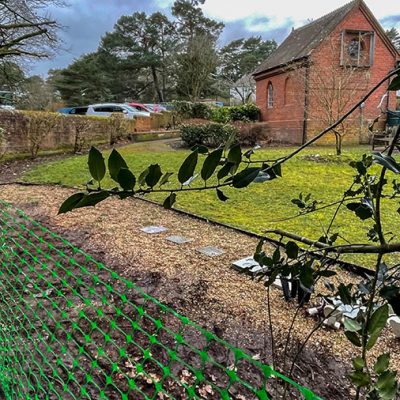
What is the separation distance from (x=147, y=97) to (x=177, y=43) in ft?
21.0

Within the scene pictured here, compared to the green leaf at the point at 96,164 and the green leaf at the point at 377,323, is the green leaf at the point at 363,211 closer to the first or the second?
the green leaf at the point at 377,323

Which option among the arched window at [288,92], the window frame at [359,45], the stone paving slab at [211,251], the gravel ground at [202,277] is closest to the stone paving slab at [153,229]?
the gravel ground at [202,277]

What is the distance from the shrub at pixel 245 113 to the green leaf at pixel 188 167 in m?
18.8

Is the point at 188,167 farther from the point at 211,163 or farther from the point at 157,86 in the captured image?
the point at 157,86

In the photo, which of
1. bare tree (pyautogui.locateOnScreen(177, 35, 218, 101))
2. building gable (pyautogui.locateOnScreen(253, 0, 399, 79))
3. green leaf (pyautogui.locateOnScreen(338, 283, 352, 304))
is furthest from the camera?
bare tree (pyautogui.locateOnScreen(177, 35, 218, 101))

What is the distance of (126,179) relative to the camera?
2.29ft

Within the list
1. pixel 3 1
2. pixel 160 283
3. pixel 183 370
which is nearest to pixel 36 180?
pixel 160 283

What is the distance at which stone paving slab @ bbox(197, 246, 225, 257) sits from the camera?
12.8 feet

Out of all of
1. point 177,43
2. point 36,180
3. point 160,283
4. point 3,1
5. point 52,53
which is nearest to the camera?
point 160,283

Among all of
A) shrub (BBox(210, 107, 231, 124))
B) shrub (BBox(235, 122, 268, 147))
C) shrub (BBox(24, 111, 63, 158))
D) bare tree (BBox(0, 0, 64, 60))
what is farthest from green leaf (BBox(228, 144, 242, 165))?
shrub (BBox(210, 107, 231, 124))

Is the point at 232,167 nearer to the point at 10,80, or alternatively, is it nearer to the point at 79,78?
the point at 10,80

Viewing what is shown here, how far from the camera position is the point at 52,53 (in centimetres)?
1505

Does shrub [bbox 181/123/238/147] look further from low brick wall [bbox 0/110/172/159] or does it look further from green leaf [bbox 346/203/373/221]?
green leaf [bbox 346/203/373/221]

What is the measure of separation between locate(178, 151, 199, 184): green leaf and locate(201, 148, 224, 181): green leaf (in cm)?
2
